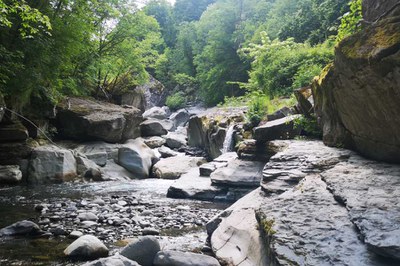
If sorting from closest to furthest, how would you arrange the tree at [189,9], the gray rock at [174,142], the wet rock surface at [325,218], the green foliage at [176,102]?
the wet rock surface at [325,218], the gray rock at [174,142], the green foliage at [176,102], the tree at [189,9]

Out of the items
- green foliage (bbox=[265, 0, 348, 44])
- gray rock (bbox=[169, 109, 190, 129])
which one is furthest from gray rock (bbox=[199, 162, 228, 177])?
gray rock (bbox=[169, 109, 190, 129])

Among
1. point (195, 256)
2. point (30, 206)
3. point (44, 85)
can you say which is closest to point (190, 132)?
point (44, 85)

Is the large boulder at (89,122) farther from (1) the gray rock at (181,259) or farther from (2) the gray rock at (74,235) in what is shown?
(1) the gray rock at (181,259)

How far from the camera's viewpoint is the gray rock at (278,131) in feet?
31.8

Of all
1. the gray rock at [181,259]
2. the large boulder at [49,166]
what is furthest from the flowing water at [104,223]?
the gray rock at [181,259]

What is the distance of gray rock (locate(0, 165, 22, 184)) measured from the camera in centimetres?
1132

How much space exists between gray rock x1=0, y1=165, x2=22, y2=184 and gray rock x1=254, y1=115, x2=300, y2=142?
27.1 feet

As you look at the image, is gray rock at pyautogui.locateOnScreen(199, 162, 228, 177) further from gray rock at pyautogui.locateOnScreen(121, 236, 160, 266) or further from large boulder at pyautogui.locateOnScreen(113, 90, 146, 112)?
large boulder at pyautogui.locateOnScreen(113, 90, 146, 112)

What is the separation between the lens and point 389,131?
5.12m

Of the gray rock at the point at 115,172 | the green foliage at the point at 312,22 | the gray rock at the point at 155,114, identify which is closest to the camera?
the gray rock at the point at 115,172

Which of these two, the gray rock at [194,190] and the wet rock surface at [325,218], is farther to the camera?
the gray rock at [194,190]

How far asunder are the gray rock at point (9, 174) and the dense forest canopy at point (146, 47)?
2352mm

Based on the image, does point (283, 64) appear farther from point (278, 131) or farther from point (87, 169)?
point (87, 169)

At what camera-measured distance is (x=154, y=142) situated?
21.0 metres
